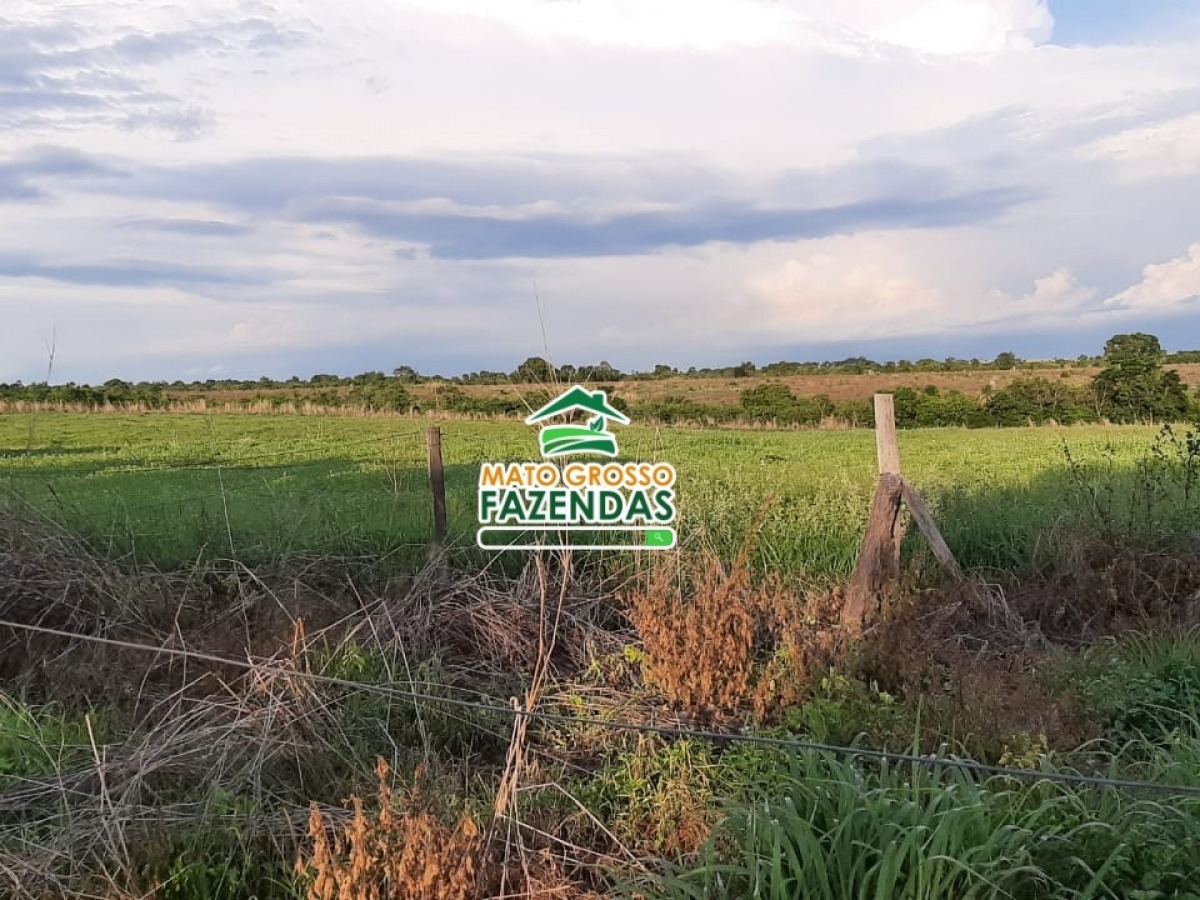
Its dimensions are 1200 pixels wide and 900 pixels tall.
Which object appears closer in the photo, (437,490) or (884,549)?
(884,549)

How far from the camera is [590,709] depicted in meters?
4.65

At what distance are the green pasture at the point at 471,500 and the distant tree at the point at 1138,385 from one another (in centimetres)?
406

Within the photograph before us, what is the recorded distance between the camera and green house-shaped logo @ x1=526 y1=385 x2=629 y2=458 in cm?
575

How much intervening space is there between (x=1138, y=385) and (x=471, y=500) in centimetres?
2007

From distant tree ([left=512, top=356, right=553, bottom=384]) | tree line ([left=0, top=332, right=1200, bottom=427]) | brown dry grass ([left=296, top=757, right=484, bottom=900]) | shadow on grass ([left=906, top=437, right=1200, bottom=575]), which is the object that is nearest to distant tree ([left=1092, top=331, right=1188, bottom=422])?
tree line ([left=0, top=332, right=1200, bottom=427])

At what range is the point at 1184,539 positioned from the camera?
20.8 ft

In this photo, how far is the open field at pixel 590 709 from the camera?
9.43ft

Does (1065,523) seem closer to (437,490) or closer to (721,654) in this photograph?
(721,654)

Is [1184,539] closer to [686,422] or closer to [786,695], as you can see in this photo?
[786,695]

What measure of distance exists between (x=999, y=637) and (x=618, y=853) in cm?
310

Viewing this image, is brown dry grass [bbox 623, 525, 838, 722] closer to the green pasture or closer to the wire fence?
the wire fence

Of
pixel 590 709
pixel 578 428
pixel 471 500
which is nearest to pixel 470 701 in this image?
pixel 590 709

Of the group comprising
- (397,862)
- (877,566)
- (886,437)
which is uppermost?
(886,437)

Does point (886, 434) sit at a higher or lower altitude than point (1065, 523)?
higher
